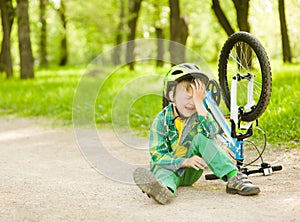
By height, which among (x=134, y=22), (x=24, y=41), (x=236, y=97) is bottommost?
(x=236, y=97)

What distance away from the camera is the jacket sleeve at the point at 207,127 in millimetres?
4227

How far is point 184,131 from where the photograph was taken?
13.9 feet

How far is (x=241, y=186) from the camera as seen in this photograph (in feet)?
12.8

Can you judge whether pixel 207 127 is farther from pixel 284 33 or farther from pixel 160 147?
pixel 284 33

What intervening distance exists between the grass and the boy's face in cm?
70

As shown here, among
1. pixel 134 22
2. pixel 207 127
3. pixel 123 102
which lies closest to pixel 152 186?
pixel 207 127

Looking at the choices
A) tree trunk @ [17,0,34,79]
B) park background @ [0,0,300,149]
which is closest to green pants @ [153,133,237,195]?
park background @ [0,0,300,149]

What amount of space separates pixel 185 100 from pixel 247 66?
2.64ft

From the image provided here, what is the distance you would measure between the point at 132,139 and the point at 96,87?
2.01m

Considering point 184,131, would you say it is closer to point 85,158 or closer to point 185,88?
point 185,88

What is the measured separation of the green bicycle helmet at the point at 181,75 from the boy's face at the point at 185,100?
0.22 ft

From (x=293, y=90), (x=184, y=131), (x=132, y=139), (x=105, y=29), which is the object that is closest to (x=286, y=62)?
(x=293, y=90)

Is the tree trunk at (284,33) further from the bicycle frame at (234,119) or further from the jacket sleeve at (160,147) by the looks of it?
the jacket sleeve at (160,147)

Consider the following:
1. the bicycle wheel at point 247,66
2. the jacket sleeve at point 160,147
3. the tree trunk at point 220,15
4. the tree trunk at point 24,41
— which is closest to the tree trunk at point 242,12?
the tree trunk at point 220,15
